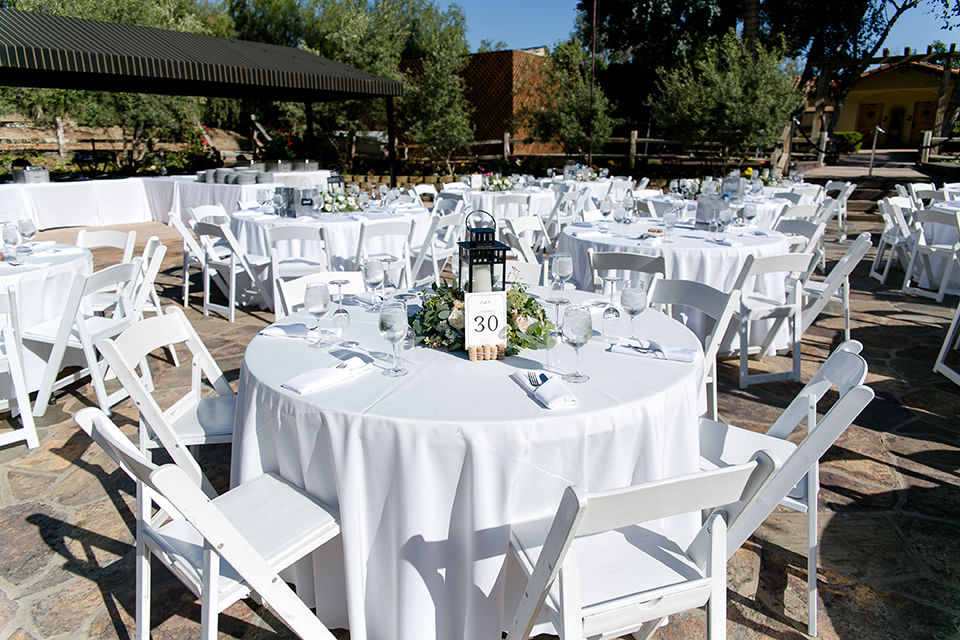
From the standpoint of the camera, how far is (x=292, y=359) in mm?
2205

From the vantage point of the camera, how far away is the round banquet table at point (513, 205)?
28.1ft

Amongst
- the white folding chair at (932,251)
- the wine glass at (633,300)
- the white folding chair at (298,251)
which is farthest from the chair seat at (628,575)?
the white folding chair at (932,251)

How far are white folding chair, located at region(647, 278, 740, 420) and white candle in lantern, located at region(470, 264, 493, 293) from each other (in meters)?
1.13

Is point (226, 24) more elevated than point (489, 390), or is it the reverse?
point (226, 24)

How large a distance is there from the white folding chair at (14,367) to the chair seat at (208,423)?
1.30 meters

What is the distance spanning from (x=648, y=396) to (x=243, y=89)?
1437 centimetres

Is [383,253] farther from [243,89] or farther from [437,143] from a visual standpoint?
[437,143]

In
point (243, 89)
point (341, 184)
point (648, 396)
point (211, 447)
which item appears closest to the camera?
point (648, 396)

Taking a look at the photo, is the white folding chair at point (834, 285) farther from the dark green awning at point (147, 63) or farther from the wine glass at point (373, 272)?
the dark green awning at point (147, 63)

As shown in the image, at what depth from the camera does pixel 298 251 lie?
5762 mm

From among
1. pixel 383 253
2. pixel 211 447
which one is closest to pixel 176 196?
pixel 383 253

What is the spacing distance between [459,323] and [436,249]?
4.09m

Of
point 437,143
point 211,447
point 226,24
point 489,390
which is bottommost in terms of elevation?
point 211,447

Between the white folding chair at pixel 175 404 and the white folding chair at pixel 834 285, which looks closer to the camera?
the white folding chair at pixel 175 404
